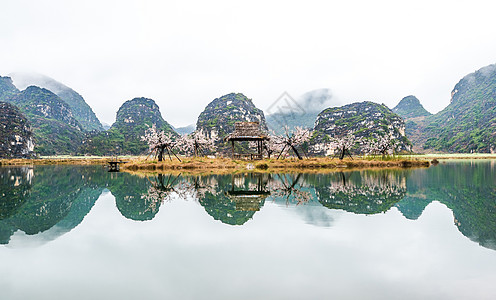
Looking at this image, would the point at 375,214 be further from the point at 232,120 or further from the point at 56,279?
the point at 232,120

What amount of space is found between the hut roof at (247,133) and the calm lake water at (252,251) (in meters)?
30.1

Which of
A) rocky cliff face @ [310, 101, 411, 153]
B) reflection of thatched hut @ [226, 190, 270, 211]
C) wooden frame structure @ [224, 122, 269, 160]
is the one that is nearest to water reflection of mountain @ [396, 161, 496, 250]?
reflection of thatched hut @ [226, 190, 270, 211]

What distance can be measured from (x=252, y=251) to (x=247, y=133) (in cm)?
3790

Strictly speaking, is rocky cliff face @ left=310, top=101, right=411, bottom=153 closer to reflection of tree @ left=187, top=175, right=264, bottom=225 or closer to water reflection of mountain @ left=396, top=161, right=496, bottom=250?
water reflection of mountain @ left=396, top=161, right=496, bottom=250

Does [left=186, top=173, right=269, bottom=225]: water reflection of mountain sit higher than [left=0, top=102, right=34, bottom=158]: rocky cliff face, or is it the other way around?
[left=0, top=102, right=34, bottom=158]: rocky cliff face

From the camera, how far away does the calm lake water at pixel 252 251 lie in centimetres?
523

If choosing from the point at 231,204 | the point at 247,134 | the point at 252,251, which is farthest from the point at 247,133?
the point at 252,251

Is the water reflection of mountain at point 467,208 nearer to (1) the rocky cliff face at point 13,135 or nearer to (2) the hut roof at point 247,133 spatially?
(2) the hut roof at point 247,133

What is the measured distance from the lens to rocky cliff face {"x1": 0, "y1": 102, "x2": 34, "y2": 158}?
12731 centimetres

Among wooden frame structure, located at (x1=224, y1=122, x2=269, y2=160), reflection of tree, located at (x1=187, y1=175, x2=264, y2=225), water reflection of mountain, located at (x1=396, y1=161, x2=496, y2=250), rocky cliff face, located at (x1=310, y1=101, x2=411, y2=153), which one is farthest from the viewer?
rocky cliff face, located at (x1=310, y1=101, x2=411, y2=153)

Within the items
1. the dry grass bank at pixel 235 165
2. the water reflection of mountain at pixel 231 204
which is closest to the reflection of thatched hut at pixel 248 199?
the water reflection of mountain at pixel 231 204

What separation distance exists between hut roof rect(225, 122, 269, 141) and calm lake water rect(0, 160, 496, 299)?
3009 cm

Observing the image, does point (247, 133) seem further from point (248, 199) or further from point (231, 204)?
point (231, 204)

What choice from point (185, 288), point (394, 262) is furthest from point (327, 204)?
point (185, 288)
